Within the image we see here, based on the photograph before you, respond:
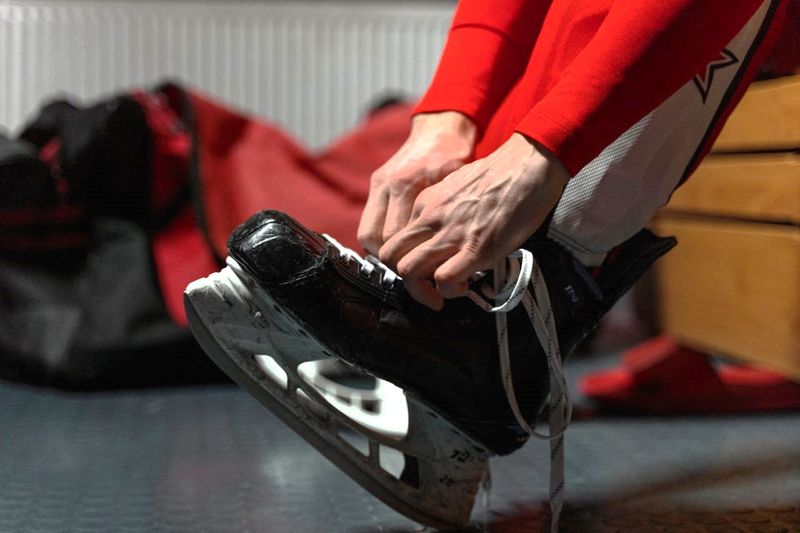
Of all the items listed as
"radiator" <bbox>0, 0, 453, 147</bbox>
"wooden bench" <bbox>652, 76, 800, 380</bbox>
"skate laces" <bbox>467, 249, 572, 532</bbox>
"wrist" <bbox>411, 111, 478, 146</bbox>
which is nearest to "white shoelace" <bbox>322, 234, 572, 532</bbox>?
"skate laces" <bbox>467, 249, 572, 532</bbox>

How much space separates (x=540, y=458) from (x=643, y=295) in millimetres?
662

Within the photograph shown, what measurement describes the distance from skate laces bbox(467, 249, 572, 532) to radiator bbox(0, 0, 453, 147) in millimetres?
1754

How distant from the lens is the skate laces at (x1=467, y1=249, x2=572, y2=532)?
1.79ft

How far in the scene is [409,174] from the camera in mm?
631

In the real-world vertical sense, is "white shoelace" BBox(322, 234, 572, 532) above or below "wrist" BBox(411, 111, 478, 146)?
below

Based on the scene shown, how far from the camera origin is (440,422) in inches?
24.4

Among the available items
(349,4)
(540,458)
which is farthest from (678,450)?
(349,4)

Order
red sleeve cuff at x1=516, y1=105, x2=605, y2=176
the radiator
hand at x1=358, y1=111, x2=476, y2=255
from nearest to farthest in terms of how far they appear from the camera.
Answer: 1. red sleeve cuff at x1=516, y1=105, x2=605, y2=176
2. hand at x1=358, y1=111, x2=476, y2=255
3. the radiator

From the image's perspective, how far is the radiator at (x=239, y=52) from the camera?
2.14m

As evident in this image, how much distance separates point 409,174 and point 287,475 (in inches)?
12.3

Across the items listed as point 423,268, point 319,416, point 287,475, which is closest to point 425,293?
point 423,268

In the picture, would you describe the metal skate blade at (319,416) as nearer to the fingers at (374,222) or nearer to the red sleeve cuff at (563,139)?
the fingers at (374,222)

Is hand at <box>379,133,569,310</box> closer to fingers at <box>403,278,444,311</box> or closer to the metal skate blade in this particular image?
fingers at <box>403,278,444,311</box>

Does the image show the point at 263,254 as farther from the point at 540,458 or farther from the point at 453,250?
the point at 540,458
